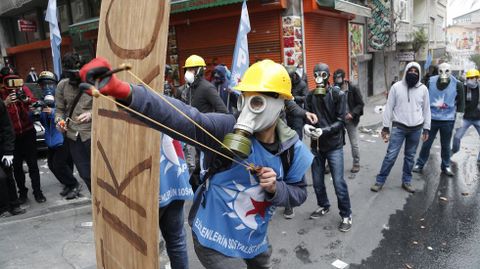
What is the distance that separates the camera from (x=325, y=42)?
513 inches

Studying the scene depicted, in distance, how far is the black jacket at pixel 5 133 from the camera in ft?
14.5

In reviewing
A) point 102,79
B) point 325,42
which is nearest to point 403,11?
point 325,42

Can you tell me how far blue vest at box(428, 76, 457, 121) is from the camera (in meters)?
5.94

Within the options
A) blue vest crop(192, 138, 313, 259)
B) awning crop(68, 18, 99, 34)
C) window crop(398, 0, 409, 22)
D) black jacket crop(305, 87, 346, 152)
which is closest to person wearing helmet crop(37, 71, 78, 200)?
black jacket crop(305, 87, 346, 152)

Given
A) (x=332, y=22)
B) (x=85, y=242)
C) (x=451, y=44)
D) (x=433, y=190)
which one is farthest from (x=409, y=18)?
(x=451, y=44)

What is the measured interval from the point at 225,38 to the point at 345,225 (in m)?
8.92

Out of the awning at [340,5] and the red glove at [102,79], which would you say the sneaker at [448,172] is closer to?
the awning at [340,5]

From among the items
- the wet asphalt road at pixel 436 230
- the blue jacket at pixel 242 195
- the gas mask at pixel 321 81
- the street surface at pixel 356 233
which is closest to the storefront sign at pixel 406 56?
the wet asphalt road at pixel 436 230

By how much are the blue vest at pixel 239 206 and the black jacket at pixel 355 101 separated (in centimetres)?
435

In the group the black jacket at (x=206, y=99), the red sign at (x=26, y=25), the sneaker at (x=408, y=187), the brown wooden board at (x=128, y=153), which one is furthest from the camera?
the red sign at (x=26, y=25)

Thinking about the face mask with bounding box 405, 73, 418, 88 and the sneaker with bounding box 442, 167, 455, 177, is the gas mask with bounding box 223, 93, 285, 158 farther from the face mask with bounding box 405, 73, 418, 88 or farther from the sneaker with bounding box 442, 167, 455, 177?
the sneaker with bounding box 442, 167, 455, 177

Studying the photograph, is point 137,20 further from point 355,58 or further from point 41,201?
point 355,58

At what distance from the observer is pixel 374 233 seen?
167 inches

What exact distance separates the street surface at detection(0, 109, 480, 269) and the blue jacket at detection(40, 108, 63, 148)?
817mm
